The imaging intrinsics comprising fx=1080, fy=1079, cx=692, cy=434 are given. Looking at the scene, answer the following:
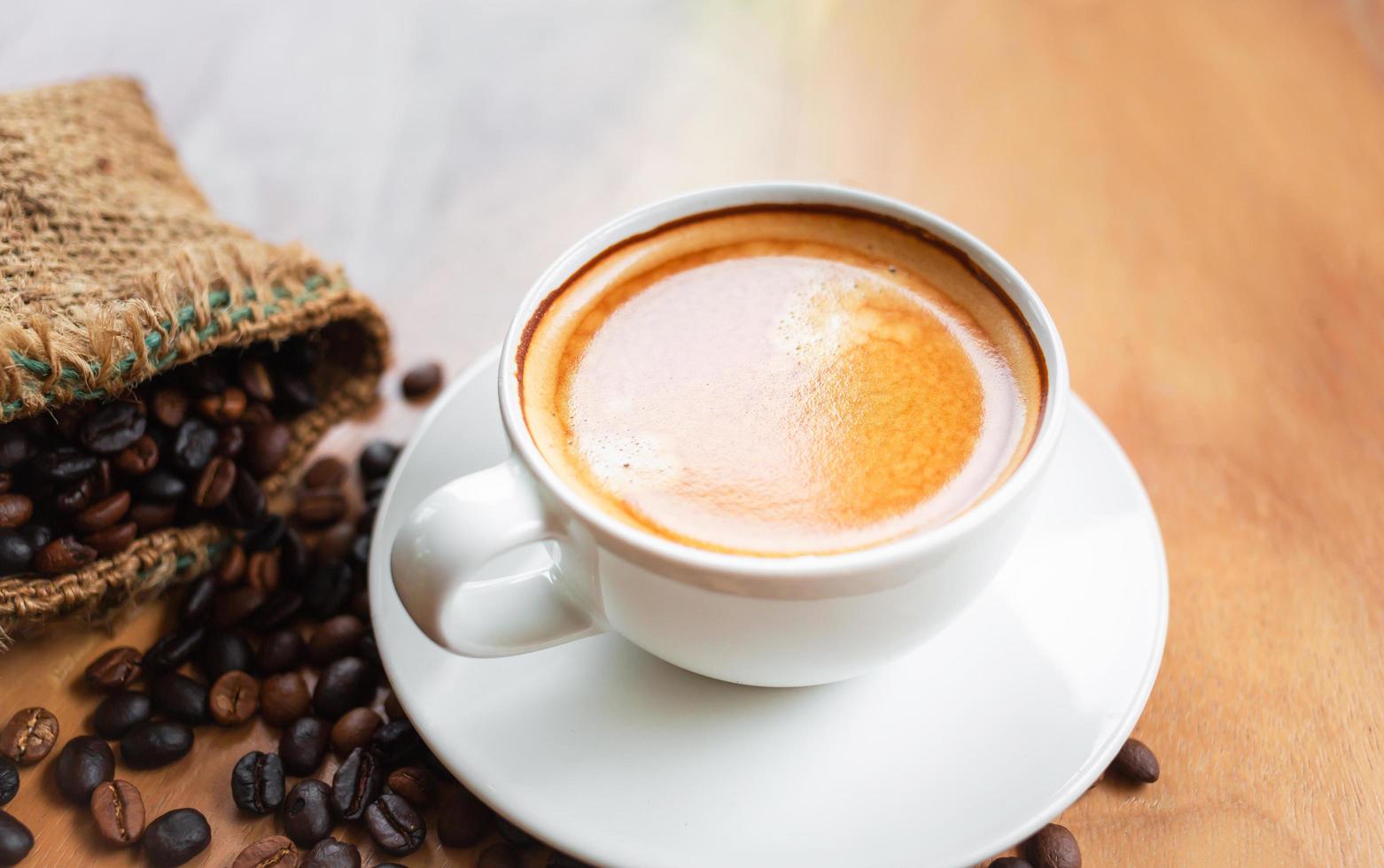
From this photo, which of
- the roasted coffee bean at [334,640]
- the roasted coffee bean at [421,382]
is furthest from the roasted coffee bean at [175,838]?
the roasted coffee bean at [421,382]

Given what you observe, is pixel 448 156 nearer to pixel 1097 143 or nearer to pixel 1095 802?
pixel 1097 143

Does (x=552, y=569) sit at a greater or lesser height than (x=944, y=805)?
greater

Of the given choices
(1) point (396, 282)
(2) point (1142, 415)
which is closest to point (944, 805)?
(2) point (1142, 415)

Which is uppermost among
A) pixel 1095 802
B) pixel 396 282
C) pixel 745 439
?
pixel 745 439

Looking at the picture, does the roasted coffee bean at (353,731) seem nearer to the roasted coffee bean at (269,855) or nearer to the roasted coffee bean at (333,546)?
the roasted coffee bean at (269,855)

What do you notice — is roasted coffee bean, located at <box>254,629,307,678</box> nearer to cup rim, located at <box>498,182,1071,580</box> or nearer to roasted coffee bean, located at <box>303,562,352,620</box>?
roasted coffee bean, located at <box>303,562,352,620</box>

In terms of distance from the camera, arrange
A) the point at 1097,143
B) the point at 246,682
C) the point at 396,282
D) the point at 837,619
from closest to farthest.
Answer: the point at 837,619, the point at 246,682, the point at 396,282, the point at 1097,143

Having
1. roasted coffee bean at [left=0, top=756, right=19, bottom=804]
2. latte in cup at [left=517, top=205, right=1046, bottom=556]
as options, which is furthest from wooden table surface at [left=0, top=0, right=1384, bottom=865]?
latte in cup at [left=517, top=205, right=1046, bottom=556]
